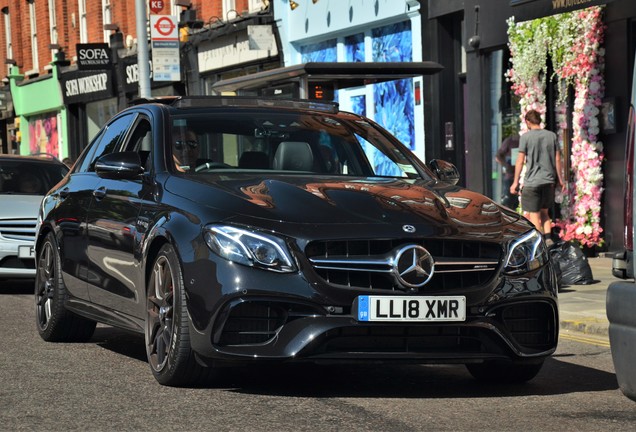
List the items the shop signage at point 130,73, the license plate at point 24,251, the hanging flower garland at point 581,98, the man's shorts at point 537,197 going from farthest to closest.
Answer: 1. the shop signage at point 130,73
2. the hanging flower garland at point 581,98
3. the man's shorts at point 537,197
4. the license plate at point 24,251

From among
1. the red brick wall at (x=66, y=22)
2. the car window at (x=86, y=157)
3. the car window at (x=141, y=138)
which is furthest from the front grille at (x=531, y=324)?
the red brick wall at (x=66, y=22)

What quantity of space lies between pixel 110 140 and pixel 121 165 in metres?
1.36

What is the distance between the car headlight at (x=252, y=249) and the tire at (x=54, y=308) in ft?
9.50

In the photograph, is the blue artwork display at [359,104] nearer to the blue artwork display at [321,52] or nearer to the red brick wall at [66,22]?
the blue artwork display at [321,52]

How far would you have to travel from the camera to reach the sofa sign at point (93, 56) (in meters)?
37.6

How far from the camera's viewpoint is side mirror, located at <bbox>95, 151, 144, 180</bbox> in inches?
323

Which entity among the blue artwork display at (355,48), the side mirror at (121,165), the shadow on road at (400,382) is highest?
the blue artwork display at (355,48)

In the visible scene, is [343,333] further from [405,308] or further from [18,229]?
[18,229]

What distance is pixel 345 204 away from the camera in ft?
23.7

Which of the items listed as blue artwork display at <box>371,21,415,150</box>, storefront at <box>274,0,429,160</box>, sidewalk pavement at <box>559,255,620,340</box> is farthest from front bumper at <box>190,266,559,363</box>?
blue artwork display at <box>371,21,415,150</box>

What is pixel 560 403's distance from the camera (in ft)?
23.4

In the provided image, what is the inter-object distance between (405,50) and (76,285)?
15001 millimetres

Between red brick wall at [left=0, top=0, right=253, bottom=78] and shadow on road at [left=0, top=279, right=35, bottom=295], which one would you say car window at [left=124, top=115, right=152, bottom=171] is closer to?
shadow on road at [left=0, top=279, right=35, bottom=295]

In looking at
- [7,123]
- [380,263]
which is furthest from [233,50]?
[380,263]
